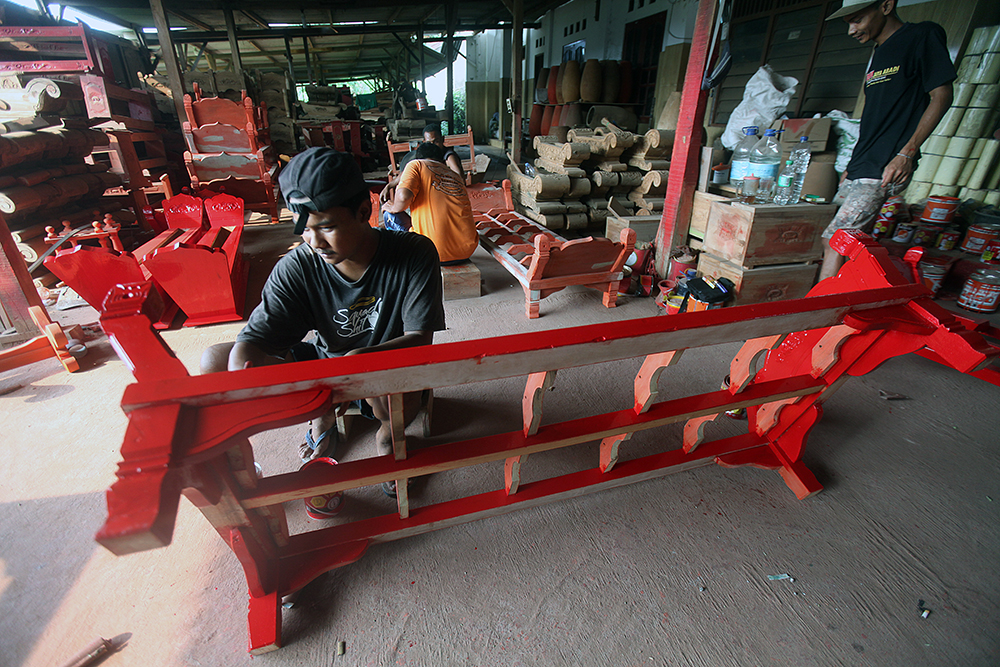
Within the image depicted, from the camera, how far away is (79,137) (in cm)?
463

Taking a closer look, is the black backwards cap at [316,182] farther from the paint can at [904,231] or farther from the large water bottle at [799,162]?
the paint can at [904,231]

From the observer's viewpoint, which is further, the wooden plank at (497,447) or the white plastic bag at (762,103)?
the white plastic bag at (762,103)

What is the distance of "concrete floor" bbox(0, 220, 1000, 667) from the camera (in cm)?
138

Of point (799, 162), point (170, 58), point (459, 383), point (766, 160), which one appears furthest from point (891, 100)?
point (170, 58)

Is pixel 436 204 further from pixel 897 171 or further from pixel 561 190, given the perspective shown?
pixel 897 171

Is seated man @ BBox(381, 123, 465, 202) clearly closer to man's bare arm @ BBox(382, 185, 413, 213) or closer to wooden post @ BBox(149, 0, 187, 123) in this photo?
man's bare arm @ BBox(382, 185, 413, 213)

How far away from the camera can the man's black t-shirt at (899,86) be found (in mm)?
2738

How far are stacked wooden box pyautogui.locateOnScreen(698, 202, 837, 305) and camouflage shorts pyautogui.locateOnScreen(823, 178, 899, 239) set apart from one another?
0.16 meters

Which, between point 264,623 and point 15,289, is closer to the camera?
point 264,623

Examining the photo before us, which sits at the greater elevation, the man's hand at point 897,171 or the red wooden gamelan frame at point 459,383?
the man's hand at point 897,171

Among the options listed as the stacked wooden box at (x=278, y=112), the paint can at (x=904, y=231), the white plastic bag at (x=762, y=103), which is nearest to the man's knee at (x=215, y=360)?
the white plastic bag at (x=762, y=103)

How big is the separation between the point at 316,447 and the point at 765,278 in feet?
11.6

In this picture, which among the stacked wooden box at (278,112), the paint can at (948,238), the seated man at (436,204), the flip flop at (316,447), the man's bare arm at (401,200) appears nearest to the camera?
the flip flop at (316,447)

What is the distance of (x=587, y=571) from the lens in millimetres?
1604
